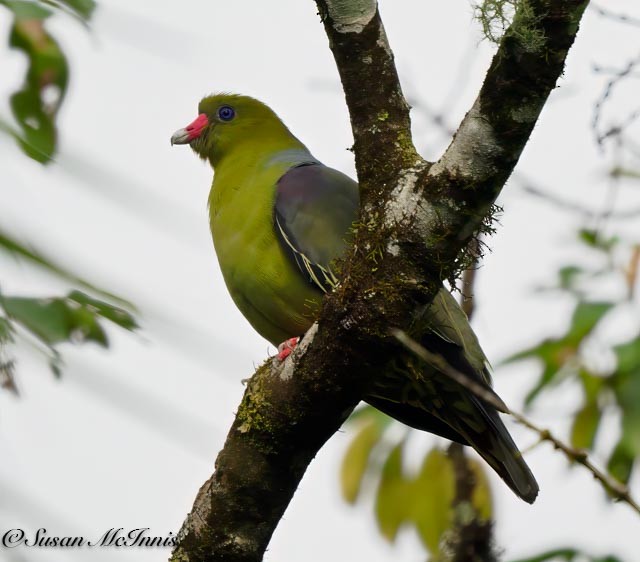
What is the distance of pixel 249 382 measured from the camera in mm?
2811

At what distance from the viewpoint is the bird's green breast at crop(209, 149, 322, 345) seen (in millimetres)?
3512

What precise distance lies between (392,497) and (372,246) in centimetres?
231

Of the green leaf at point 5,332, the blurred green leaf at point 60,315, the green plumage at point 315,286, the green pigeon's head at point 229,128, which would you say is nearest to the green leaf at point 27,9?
the blurred green leaf at point 60,315

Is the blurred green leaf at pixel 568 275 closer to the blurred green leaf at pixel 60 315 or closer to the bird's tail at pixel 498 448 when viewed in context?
the bird's tail at pixel 498 448

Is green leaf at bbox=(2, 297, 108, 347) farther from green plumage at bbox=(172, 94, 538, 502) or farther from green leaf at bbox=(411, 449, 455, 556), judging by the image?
green leaf at bbox=(411, 449, 455, 556)

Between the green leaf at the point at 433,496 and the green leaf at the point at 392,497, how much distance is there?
6 centimetres

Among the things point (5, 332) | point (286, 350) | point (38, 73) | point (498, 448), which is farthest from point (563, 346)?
point (5, 332)

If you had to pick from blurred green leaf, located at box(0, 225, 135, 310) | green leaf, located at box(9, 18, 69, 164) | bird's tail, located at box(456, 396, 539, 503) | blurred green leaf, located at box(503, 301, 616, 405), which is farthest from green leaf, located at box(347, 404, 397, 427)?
blurred green leaf, located at box(0, 225, 135, 310)

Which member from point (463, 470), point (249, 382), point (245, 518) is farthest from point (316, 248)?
point (463, 470)

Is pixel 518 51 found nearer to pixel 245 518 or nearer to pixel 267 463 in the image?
pixel 267 463

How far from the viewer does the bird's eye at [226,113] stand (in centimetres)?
473

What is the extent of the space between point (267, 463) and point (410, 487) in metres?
1.85

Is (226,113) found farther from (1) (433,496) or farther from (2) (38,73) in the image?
(2) (38,73)

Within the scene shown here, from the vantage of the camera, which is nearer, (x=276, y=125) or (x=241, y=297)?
(x=241, y=297)
